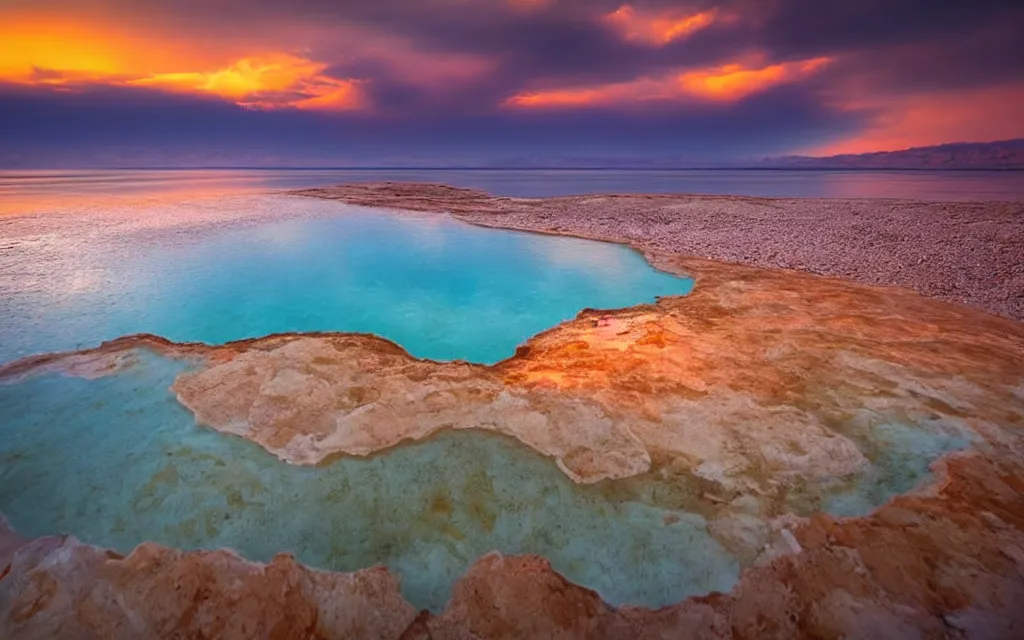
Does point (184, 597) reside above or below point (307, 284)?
above

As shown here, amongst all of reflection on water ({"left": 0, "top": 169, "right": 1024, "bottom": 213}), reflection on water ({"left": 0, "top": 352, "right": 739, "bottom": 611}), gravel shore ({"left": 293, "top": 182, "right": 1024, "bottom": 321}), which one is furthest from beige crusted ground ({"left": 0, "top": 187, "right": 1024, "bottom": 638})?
reflection on water ({"left": 0, "top": 169, "right": 1024, "bottom": 213})

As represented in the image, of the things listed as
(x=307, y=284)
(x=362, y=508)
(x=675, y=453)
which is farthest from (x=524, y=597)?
(x=307, y=284)

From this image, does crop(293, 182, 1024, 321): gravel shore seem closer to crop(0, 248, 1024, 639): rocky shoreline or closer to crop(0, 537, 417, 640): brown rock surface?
crop(0, 248, 1024, 639): rocky shoreline

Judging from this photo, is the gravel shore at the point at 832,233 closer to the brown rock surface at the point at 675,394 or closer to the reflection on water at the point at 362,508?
the brown rock surface at the point at 675,394

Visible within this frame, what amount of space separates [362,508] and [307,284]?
13.3 m

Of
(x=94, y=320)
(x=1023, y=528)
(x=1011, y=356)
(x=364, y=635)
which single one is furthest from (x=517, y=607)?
(x=94, y=320)

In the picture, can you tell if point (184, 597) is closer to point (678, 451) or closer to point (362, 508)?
point (362, 508)

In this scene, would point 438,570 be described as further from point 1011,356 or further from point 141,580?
point 1011,356

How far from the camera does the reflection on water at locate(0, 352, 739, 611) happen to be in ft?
17.5

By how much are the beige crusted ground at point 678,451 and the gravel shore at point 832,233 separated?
14.9 feet

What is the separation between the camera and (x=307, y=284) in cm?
1759

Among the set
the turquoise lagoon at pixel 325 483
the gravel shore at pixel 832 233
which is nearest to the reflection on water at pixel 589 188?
the gravel shore at pixel 832 233

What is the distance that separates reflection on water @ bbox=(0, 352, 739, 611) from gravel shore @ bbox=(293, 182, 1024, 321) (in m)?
14.3

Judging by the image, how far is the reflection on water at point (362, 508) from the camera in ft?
17.5
